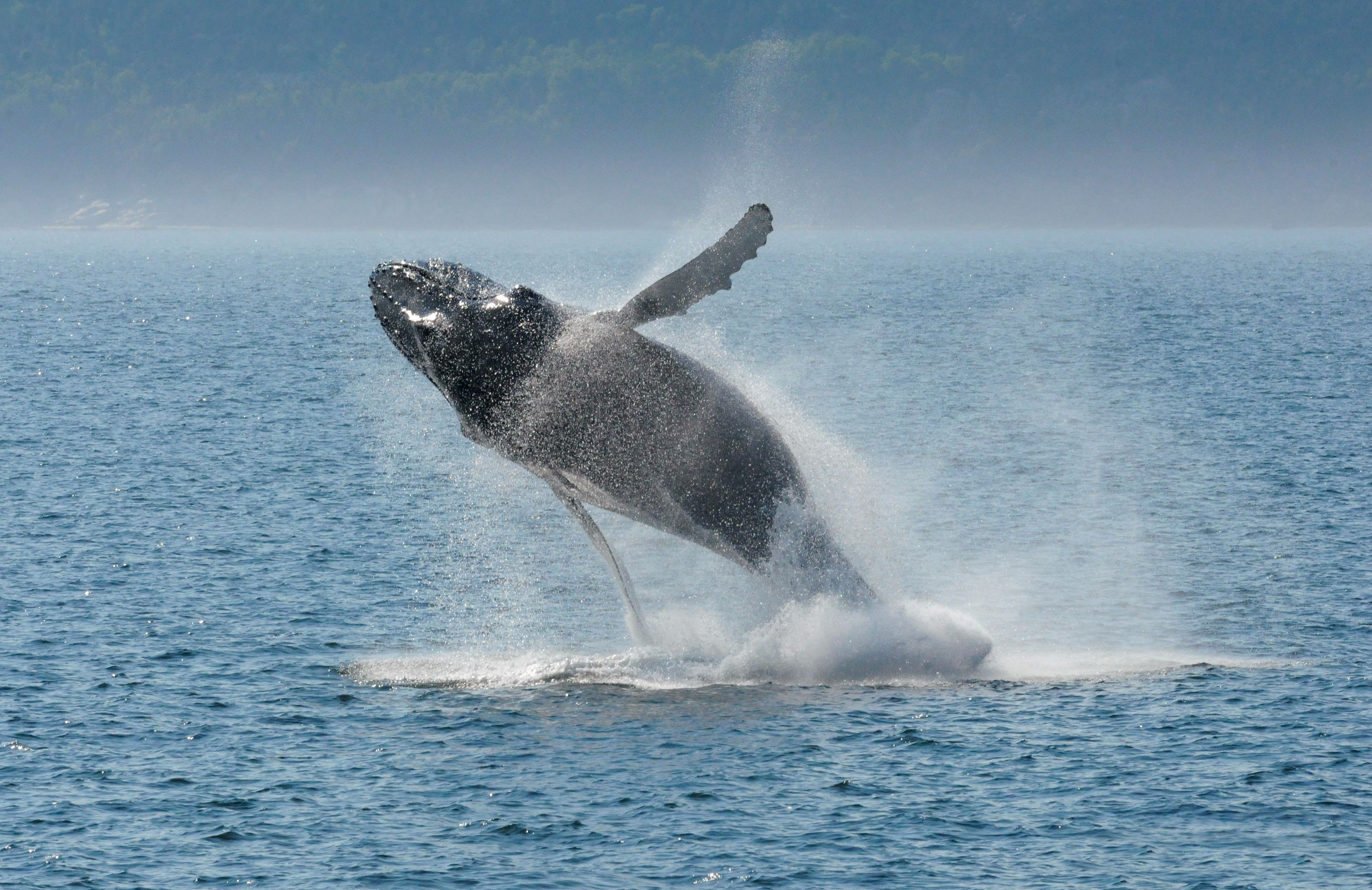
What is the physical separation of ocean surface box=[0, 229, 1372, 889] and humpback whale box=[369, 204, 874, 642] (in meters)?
1.58

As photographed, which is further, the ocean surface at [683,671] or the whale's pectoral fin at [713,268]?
the whale's pectoral fin at [713,268]

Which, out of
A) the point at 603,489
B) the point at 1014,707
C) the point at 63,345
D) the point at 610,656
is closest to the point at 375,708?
the point at 610,656

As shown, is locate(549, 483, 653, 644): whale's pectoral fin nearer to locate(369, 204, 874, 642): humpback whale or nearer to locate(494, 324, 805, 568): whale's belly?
locate(369, 204, 874, 642): humpback whale

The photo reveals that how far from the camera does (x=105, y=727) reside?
31938 mm

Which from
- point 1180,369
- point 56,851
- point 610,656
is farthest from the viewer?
point 1180,369

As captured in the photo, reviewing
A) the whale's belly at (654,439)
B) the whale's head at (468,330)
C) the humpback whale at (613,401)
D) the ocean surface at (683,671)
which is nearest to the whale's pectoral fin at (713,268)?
the humpback whale at (613,401)

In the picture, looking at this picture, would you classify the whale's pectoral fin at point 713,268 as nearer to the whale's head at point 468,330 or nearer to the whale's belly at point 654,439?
the whale's belly at point 654,439

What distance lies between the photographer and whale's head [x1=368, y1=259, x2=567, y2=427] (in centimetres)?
2836

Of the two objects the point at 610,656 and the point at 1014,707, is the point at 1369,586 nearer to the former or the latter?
the point at 1014,707

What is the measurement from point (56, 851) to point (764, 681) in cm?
1255

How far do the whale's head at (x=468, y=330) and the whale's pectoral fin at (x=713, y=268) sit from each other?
1.97 m

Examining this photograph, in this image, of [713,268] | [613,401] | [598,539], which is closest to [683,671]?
[598,539]

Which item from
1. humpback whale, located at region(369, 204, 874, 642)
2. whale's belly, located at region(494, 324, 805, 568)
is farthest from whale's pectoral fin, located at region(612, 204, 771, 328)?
whale's belly, located at region(494, 324, 805, 568)

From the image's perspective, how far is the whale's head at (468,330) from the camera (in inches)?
1117
